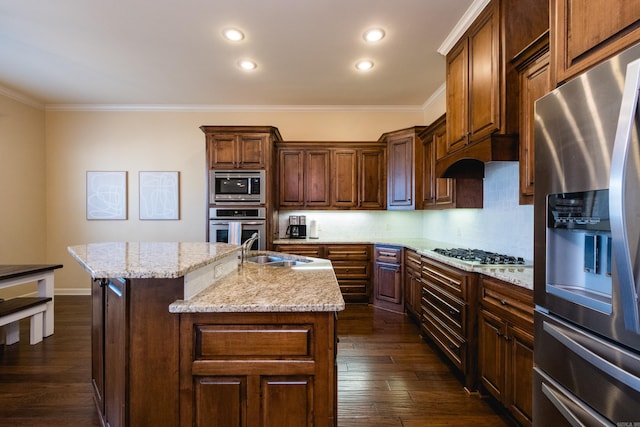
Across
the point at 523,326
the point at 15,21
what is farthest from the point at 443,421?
the point at 15,21

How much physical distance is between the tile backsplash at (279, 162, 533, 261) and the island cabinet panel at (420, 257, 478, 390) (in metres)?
0.60

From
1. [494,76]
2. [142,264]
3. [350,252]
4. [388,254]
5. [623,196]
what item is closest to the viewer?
[623,196]

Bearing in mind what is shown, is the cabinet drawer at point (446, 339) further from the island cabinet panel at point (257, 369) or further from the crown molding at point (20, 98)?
the crown molding at point (20, 98)

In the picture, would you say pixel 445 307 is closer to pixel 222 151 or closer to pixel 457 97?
pixel 457 97

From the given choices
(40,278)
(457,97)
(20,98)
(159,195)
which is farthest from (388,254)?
(20,98)

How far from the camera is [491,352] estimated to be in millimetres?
1937

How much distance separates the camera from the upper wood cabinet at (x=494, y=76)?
2008 mm

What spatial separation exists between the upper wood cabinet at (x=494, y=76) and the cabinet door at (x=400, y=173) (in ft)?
4.85

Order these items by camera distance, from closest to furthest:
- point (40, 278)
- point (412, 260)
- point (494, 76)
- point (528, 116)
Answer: point (528, 116), point (494, 76), point (40, 278), point (412, 260)

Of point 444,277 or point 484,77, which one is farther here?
point 444,277

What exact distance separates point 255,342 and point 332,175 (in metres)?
3.40

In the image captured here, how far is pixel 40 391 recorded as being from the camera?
2172 mm

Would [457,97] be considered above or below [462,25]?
below

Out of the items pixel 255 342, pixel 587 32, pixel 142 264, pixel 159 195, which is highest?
pixel 587 32
